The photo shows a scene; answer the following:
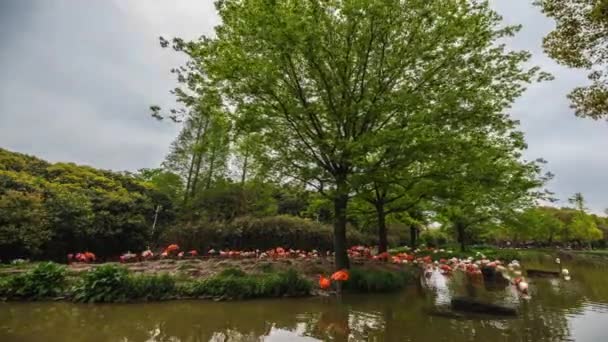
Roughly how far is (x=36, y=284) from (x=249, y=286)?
5467mm

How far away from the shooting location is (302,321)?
278 inches

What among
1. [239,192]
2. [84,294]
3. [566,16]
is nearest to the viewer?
[566,16]

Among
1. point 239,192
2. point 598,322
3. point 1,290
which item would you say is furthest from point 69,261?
point 598,322

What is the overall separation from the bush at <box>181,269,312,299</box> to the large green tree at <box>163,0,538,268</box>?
2948mm

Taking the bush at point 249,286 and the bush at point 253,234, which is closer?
the bush at point 249,286

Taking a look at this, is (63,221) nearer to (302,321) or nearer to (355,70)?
(302,321)

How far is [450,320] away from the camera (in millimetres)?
6992

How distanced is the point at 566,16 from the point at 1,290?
14503 millimetres

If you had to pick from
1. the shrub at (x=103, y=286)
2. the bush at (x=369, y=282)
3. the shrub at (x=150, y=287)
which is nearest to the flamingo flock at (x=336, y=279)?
the bush at (x=369, y=282)

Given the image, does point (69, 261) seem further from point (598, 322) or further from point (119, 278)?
point (598, 322)

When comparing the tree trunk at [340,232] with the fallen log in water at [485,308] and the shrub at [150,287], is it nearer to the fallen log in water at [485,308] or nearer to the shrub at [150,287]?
the fallen log in water at [485,308]

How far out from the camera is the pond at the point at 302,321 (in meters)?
A: 5.91

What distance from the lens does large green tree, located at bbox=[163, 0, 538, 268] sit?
30.2 ft

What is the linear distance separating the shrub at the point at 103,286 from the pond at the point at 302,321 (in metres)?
0.39
